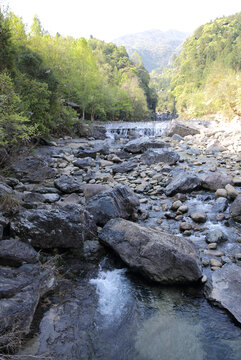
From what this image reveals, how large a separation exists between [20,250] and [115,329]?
2.07 meters

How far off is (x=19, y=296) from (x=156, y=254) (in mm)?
2465

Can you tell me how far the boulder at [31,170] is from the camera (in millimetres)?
9562

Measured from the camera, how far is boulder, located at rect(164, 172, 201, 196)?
27.0 ft

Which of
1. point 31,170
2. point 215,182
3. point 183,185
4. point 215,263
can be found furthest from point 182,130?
point 215,263

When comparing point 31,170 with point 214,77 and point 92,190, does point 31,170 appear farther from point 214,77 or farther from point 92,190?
point 214,77

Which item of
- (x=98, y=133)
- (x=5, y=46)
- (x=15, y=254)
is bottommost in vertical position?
(x=98, y=133)

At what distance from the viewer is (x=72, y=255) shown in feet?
15.9

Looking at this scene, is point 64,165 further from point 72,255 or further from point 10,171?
point 72,255

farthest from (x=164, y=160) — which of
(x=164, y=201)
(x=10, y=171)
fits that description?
(x=10, y=171)

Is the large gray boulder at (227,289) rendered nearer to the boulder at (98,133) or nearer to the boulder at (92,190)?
the boulder at (92,190)

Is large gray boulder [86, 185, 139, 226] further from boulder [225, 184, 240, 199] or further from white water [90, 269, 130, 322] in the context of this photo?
boulder [225, 184, 240, 199]

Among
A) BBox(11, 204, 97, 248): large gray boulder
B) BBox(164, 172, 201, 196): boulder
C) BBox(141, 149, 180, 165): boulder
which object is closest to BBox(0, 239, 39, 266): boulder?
BBox(11, 204, 97, 248): large gray boulder

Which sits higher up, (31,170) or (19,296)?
(19,296)

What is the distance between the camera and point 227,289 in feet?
12.8
